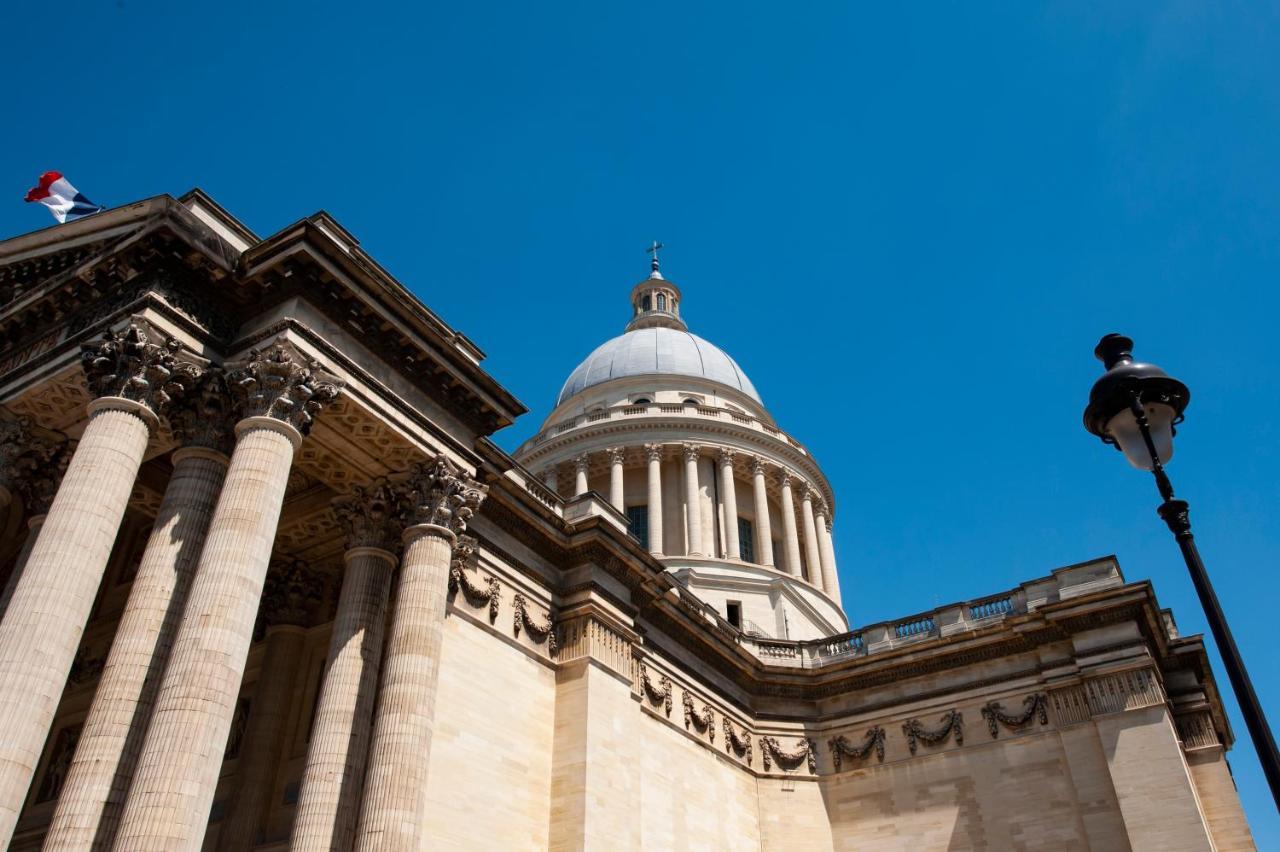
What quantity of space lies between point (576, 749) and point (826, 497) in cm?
3077

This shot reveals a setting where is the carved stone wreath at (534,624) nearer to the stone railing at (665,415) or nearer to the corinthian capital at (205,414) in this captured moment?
the corinthian capital at (205,414)

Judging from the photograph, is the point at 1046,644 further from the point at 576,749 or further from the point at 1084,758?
the point at 576,749

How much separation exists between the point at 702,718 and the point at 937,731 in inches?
292

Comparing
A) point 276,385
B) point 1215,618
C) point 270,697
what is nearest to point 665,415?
point 270,697

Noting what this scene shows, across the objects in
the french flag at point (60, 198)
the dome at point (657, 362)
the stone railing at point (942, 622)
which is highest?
the dome at point (657, 362)

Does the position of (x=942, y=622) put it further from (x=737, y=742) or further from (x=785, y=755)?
(x=737, y=742)

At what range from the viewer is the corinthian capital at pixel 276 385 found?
17.8 meters

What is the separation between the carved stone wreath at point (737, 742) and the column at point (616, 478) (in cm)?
1505

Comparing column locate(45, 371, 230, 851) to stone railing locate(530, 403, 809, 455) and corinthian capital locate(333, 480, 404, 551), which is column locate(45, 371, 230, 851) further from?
stone railing locate(530, 403, 809, 455)

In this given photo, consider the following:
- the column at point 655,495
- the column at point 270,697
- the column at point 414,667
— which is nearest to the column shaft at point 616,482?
the column at point 655,495

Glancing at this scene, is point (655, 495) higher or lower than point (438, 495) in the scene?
higher

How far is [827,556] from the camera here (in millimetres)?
48719

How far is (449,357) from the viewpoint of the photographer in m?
21.5

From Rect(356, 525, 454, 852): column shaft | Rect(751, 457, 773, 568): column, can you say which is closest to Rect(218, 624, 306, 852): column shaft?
→ Rect(356, 525, 454, 852): column shaft
